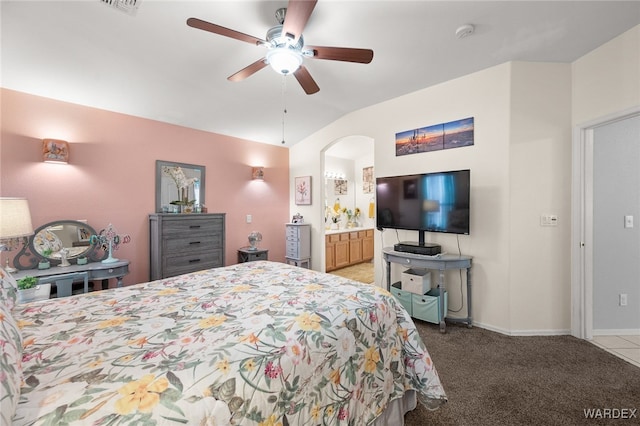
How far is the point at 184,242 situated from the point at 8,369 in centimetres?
292

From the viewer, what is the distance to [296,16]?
5.09 feet

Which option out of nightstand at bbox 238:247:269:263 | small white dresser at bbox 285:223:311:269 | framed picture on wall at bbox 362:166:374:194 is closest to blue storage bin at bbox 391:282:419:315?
small white dresser at bbox 285:223:311:269

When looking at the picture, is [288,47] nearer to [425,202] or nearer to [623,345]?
[425,202]

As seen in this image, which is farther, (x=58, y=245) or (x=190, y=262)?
(x=190, y=262)

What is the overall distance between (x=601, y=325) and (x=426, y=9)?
135 inches

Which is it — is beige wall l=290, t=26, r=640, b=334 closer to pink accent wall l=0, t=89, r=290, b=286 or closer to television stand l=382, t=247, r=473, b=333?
television stand l=382, t=247, r=473, b=333

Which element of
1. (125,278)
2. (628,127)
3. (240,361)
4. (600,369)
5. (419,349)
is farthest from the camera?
(125,278)

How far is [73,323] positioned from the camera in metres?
1.23

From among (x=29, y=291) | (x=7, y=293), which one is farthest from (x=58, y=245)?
(x=7, y=293)

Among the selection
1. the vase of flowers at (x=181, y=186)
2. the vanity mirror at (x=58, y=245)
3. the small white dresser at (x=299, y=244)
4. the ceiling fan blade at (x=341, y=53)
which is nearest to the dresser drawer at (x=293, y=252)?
the small white dresser at (x=299, y=244)

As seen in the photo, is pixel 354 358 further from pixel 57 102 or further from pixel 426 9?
pixel 57 102

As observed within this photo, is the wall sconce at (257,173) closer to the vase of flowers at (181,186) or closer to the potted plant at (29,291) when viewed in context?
the vase of flowers at (181,186)

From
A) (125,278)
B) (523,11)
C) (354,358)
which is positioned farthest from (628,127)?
(125,278)

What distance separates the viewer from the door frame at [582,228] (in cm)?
252
